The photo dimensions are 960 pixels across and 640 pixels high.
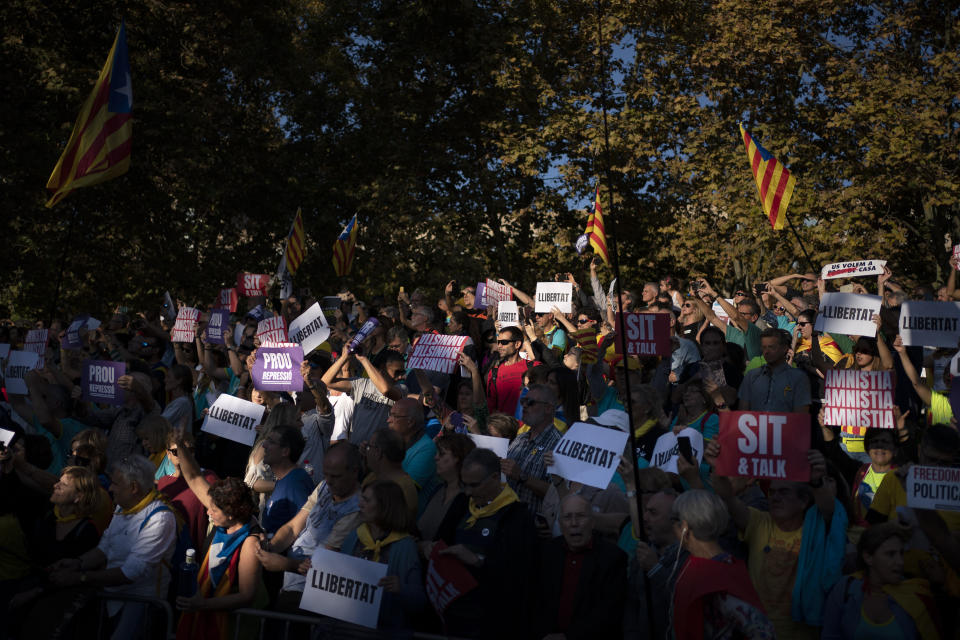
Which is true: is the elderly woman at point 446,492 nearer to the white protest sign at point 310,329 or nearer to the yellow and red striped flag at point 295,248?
the white protest sign at point 310,329

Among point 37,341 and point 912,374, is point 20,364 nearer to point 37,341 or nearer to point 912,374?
point 37,341

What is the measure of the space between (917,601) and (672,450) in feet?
5.08

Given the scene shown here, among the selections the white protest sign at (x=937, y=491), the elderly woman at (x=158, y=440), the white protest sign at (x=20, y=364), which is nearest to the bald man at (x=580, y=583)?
the white protest sign at (x=937, y=491)

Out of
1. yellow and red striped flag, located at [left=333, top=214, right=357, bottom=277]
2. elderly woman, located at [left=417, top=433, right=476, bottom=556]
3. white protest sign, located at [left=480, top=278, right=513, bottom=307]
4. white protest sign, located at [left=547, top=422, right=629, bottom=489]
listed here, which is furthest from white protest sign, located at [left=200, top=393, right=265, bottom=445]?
yellow and red striped flag, located at [left=333, top=214, right=357, bottom=277]

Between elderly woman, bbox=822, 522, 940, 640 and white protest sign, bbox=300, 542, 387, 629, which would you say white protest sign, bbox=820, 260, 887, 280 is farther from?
white protest sign, bbox=300, 542, 387, 629

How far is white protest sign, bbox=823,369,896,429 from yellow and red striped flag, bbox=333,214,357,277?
12.3 m

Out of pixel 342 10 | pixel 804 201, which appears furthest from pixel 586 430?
pixel 342 10

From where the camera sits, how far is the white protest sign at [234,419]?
7969 mm

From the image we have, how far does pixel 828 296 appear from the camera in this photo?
9031mm

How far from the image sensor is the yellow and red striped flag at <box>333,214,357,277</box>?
62.5 feet

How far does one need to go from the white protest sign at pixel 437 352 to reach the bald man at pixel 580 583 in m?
3.83

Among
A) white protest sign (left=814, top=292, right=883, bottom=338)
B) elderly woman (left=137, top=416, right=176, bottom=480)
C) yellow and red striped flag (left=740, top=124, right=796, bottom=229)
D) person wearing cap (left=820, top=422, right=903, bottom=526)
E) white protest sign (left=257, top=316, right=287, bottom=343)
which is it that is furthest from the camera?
yellow and red striped flag (left=740, top=124, right=796, bottom=229)

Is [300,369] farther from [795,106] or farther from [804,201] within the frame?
[795,106]

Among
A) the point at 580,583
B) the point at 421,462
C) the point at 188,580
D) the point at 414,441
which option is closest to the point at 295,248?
the point at 414,441
